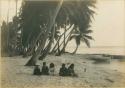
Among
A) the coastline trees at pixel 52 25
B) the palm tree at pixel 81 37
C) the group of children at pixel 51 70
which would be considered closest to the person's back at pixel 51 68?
the group of children at pixel 51 70

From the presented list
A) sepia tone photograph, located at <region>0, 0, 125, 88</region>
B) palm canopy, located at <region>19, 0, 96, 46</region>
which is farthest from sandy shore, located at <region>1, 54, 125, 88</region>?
palm canopy, located at <region>19, 0, 96, 46</region>

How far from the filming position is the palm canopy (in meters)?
7.46

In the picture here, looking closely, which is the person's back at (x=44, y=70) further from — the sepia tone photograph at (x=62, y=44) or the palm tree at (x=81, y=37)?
the palm tree at (x=81, y=37)

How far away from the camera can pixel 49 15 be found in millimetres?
7492

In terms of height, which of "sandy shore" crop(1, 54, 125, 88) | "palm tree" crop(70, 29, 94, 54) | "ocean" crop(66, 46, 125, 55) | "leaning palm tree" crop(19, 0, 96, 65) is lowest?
"sandy shore" crop(1, 54, 125, 88)

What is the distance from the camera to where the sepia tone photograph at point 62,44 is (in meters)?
7.43

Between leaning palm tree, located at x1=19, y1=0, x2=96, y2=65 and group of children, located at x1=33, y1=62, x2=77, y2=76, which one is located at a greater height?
leaning palm tree, located at x1=19, y1=0, x2=96, y2=65

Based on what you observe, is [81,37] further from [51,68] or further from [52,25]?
[51,68]

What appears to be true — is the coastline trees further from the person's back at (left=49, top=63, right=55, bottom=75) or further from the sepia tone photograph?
the person's back at (left=49, top=63, right=55, bottom=75)

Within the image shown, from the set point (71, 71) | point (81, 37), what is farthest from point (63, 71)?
point (81, 37)

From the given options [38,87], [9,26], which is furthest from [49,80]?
[9,26]

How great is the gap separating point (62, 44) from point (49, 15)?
294 millimetres

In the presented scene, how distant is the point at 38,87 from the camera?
24.3 ft

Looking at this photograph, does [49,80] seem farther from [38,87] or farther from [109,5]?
[109,5]
